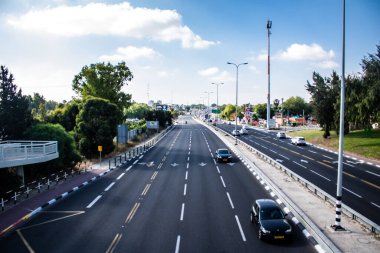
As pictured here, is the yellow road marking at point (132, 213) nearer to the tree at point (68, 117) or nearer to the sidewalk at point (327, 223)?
the sidewalk at point (327, 223)

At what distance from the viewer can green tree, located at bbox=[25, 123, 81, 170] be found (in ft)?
115

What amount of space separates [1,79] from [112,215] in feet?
85.0

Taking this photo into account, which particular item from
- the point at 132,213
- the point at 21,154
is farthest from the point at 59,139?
the point at 132,213

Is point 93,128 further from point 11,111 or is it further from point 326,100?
point 326,100

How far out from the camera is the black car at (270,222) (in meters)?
16.1

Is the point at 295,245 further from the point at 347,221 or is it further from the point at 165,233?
the point at 165,233

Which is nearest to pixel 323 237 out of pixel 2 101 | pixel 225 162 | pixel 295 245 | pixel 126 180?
pixel 295 245

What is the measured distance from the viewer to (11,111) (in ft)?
117

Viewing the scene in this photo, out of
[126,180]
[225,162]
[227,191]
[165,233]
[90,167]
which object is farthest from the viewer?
[225,162]

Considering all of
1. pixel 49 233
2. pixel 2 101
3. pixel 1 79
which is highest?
pixel 1 79

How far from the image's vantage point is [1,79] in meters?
37.8

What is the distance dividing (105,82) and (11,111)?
1354 inches

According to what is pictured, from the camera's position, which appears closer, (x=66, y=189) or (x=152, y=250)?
(x=152, y=250)

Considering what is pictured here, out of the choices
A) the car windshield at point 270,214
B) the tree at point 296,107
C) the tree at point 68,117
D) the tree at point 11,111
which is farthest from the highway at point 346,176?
the tree at point 296,107
